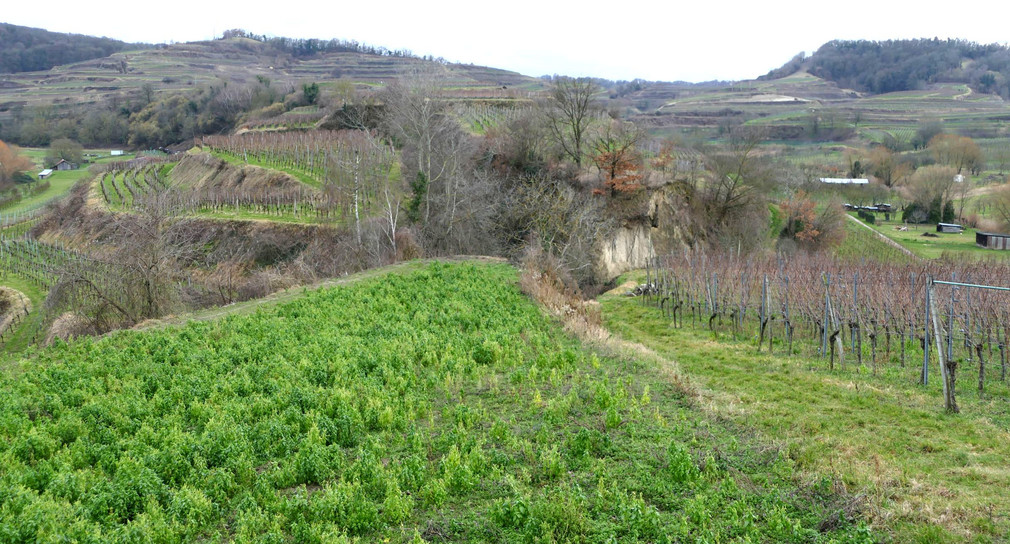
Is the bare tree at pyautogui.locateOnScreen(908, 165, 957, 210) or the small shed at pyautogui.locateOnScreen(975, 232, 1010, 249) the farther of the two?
the bare tree at pyautogui.locateOnScreen(908, 165, 957, 210)

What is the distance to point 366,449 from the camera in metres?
10.0

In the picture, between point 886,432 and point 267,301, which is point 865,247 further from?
point 267,301

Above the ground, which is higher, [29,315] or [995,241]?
[995,241]

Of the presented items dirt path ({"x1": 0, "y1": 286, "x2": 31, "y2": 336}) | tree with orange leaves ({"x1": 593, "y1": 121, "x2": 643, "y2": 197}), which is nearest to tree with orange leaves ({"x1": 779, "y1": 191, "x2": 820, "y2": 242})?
tree with orange leaves ({"x1": 593, "y1": 121, "x2": 643, "y2": 197})

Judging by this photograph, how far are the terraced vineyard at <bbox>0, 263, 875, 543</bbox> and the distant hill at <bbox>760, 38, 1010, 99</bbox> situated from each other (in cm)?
19930

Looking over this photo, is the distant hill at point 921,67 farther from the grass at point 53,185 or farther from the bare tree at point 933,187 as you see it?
the grass at point 53,185

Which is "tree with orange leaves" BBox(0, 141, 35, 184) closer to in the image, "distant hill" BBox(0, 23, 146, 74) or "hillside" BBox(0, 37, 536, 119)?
"hillside" BBox(0, 37, 536, 119)

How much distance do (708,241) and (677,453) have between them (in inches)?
1777

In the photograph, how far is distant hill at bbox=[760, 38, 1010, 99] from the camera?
565ft

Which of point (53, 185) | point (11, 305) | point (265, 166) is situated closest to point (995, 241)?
point (265, 166)

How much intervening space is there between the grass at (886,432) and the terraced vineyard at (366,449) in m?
0.80

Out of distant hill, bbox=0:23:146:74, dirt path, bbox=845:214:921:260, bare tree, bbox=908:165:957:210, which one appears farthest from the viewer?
distant hill, bbox=0:23:146:74

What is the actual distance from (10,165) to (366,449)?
349ft

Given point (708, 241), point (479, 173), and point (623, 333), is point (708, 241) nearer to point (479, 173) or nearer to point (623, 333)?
point (479, 173)
